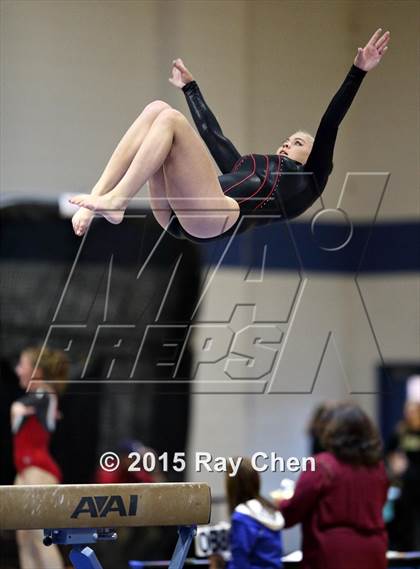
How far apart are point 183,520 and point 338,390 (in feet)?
3.91

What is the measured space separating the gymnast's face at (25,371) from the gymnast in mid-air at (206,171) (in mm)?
716

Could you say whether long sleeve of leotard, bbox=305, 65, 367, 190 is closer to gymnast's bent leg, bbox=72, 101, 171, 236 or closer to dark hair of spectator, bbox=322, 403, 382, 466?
gymnast's bent leg, bbox=72, 101, 171, 236

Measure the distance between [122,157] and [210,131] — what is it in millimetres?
405

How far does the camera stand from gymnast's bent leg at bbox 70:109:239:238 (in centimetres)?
453

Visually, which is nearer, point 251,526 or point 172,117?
point 172,117

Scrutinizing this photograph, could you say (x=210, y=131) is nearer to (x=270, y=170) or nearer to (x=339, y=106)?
(x=270, y=170)

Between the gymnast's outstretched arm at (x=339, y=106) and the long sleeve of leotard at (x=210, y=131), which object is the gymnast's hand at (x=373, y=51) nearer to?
the gymnast's outstretched arm at (x=339, y=106)

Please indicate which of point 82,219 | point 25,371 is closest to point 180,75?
point 82,219

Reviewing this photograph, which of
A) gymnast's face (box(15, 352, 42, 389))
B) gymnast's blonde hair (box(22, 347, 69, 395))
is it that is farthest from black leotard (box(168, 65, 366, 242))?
gymnast's face (box(15, 352, 42, 389))

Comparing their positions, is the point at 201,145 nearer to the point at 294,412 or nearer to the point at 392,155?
the point at 392,155

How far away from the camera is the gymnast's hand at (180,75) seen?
482cm

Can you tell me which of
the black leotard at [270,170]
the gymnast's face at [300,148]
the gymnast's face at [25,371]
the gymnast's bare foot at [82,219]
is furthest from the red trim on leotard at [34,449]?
the gymnast's face at [300,148]

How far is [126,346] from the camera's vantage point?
4949 mm

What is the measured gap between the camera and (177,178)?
4.60m
